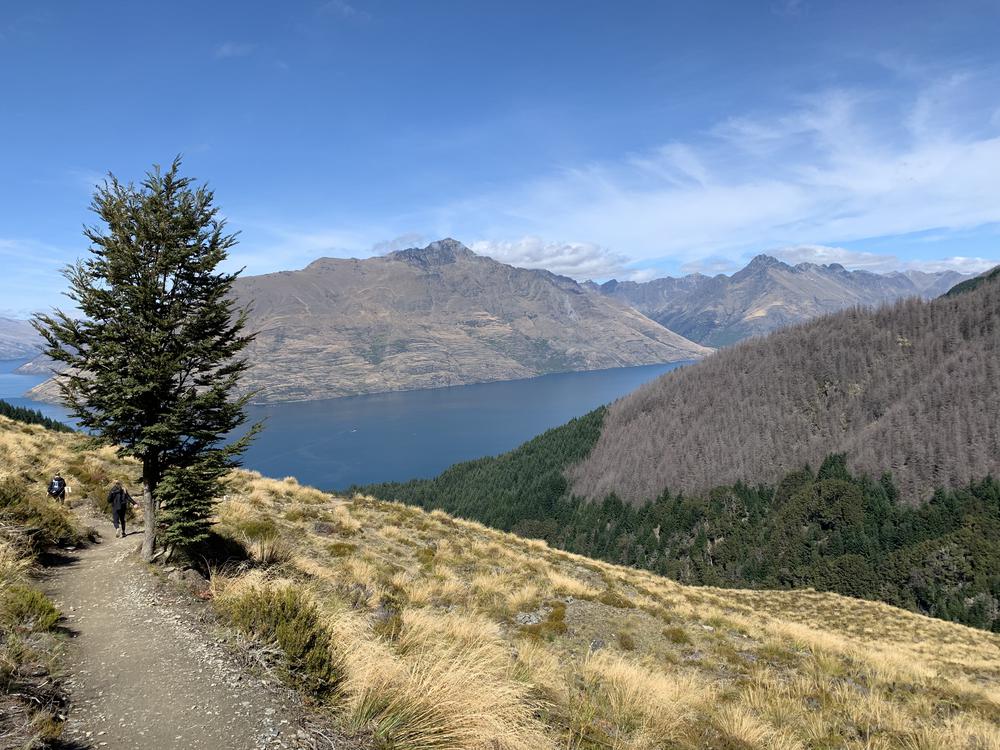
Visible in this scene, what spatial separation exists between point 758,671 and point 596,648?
4552 millimetres

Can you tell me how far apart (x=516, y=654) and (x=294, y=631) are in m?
5.97

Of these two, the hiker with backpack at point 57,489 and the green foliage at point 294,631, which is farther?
the hiker with backpack at point 57,489

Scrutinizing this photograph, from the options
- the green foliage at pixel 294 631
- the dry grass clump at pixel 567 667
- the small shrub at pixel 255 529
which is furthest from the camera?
the small shrub at pixel 255 529

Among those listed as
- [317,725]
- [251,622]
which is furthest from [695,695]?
[251,622]

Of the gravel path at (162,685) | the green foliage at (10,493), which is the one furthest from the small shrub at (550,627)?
the green foliage at (10,493)

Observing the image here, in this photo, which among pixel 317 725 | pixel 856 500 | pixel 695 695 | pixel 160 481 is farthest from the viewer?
pixel 856 500

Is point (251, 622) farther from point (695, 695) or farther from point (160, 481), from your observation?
point (695, 695)

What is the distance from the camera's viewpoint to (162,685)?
289 inches

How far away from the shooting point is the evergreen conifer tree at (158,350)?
13172 millimetres

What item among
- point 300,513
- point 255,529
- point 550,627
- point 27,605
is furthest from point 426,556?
point 27,605

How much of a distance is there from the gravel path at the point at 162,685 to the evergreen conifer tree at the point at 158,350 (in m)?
2.99

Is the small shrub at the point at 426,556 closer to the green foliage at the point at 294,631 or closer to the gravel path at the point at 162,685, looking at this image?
the gravel path at the point at 162,685

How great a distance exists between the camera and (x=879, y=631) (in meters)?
36.8

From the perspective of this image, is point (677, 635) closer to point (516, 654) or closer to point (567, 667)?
point (567, 667)
